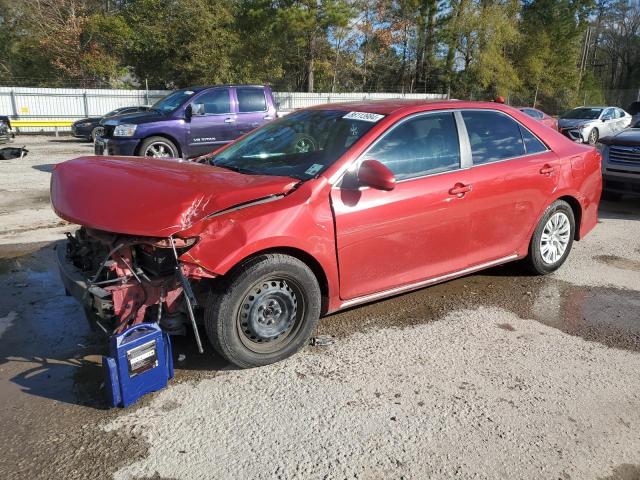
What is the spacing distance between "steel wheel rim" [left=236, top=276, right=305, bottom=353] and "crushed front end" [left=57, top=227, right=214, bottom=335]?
32 centimetres

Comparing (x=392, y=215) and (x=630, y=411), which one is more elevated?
(x=392, y=215)

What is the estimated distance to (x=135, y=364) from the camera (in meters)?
3.04

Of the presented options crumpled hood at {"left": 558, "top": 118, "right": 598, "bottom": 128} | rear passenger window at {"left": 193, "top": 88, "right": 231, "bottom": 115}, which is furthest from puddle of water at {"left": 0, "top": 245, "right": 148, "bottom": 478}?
crumpled hood at {"left": 558, "top": 118, "right": 598, "bottom": 128}

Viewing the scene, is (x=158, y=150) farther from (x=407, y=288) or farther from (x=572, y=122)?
(x=572, y=122)

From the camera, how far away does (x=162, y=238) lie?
3.11 meters

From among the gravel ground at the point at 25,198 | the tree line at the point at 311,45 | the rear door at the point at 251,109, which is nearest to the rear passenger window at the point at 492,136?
the gravel ground at the point at 25,198

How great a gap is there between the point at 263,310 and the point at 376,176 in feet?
3.82

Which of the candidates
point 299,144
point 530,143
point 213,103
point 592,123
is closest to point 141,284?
point 299,144

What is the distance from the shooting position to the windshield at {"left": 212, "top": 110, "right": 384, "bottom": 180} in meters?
3.86

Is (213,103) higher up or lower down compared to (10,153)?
higher up

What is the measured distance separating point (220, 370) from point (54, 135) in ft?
81.3

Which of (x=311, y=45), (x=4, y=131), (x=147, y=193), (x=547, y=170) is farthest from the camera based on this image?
(x=311, y=45)

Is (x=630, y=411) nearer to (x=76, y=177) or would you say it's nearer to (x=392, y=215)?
(x=392, y=215)

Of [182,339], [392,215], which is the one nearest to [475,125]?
[392,215]
